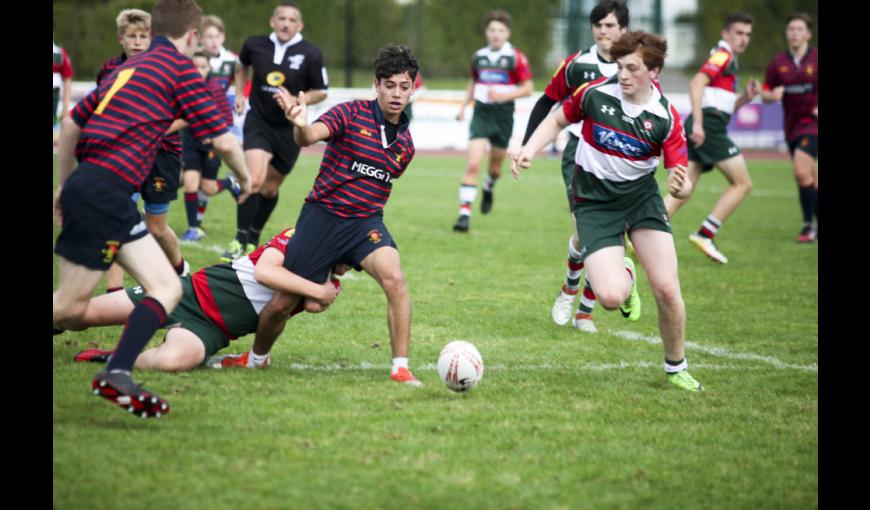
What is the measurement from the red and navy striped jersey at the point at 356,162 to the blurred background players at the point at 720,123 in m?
5.85

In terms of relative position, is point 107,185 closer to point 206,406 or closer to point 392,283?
point 206,406

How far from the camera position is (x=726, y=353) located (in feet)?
24.8

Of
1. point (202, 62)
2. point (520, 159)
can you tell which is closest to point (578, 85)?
point (520, 159)

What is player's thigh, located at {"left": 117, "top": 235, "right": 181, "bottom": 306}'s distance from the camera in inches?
208

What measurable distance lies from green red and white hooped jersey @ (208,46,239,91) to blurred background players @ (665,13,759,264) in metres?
5.77

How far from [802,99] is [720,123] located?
2.19m

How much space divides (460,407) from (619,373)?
1.50 m

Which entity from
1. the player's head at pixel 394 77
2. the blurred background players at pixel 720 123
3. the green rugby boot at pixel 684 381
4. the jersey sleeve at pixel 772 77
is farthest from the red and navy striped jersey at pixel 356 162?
the jersey sleeve at pixel 772 77

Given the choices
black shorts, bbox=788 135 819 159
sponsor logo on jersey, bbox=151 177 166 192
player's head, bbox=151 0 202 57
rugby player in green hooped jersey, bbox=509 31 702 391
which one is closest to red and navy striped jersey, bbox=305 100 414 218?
rugby player in green hooped jersey, bbox=509 31 702 391

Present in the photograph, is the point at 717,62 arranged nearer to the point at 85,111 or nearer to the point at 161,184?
the point at 161,184

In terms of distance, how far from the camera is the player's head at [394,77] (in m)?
6.21

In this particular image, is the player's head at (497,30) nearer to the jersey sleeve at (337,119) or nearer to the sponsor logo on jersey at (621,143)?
the sponsor logo on jersey at (621,143)

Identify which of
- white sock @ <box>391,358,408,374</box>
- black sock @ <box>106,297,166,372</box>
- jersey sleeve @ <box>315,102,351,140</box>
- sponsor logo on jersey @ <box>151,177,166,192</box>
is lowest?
white sock @ <box>391,358,408,374</box>

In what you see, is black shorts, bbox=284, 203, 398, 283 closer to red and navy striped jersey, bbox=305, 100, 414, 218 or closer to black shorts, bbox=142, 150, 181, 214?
red and navy striped jersey, bbox=305, 100, 414, 218
